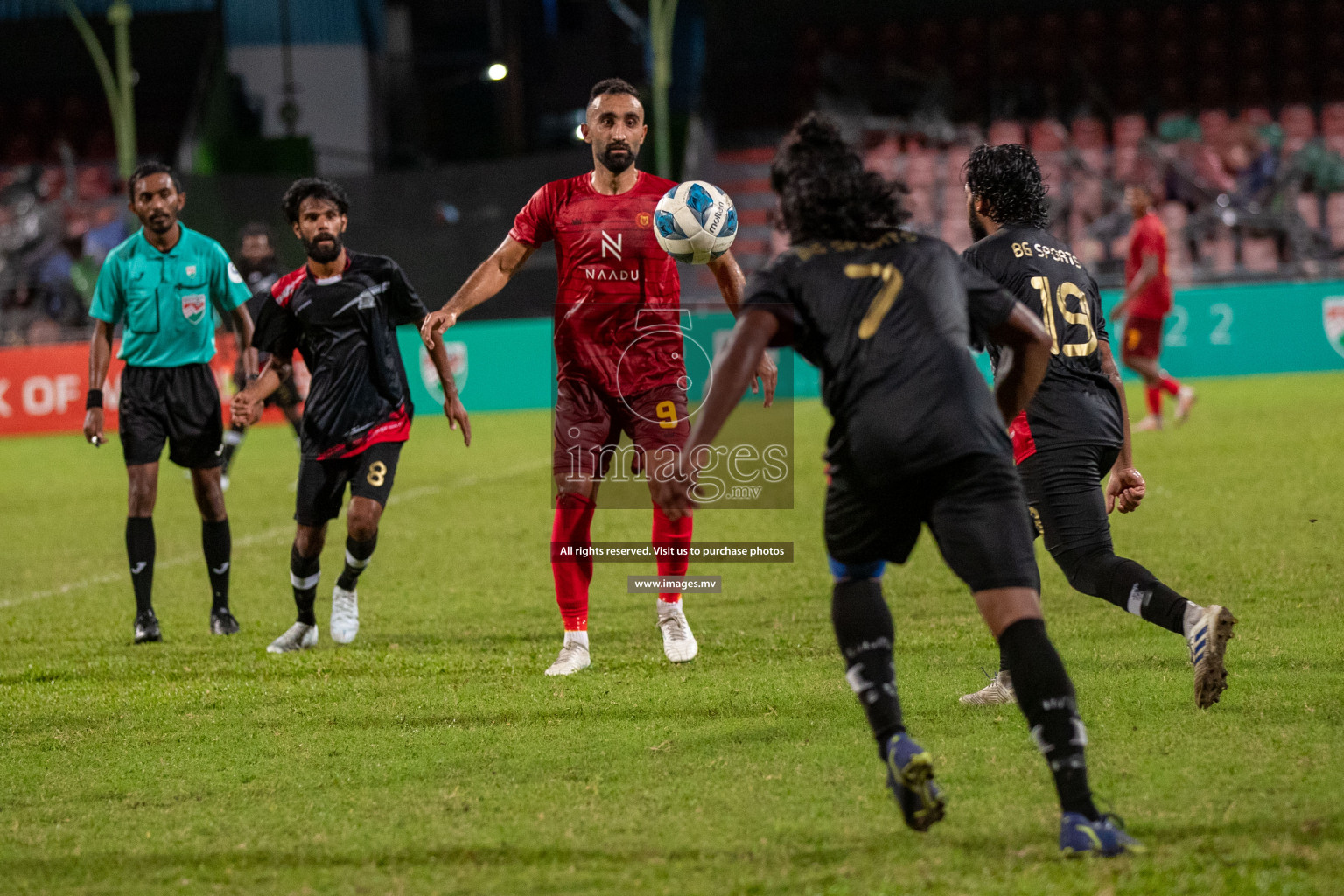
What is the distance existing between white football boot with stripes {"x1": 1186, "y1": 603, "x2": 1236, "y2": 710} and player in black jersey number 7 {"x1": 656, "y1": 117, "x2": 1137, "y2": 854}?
112 centimetres

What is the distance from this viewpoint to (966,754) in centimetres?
457

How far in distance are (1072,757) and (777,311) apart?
1313 millimetres

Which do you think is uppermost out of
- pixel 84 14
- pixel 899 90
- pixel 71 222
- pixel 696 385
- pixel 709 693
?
pixel 84 14

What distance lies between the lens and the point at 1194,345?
20.1 m

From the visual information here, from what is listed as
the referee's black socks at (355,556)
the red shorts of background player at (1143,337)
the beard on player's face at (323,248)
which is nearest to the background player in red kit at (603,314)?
the beard on player's face at (323,248)

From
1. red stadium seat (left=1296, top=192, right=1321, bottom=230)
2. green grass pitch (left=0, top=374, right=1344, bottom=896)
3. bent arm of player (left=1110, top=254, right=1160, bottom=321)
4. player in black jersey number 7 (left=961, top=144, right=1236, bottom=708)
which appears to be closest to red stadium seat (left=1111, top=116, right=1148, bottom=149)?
red stadium seat (left=1296, top=192, right=1321, bottom=230)

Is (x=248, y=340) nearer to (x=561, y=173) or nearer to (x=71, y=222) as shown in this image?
(x=561, y=173)

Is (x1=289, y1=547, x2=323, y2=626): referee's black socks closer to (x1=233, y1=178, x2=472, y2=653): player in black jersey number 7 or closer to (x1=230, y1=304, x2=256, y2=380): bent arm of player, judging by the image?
(x1=233, y1=178, x2=472, y2=653): player in black jersey number 7

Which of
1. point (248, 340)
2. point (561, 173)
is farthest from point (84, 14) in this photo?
point (248, 340)

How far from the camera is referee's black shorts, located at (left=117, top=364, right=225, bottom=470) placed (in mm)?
7297

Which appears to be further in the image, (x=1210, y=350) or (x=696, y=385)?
(x=1210, y=350)

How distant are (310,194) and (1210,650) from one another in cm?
437

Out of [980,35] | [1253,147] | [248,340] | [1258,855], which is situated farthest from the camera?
[980,35]

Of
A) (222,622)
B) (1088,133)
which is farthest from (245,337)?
(1088,133)
